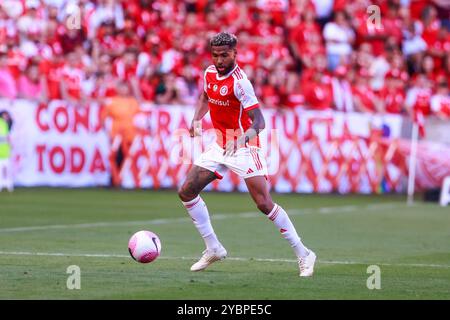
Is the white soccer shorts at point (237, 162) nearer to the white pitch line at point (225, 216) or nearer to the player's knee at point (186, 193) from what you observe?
the player's knee at point (186, 193)

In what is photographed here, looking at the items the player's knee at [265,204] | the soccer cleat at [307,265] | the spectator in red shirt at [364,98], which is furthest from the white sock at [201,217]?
the spectator in red shirt at [364,98]

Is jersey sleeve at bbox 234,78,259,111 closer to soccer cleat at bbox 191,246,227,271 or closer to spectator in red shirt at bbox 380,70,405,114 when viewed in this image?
soccer cleat at bbox 191,246,227,271

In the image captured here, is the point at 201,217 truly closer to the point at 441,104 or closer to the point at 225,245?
the point at 225,245

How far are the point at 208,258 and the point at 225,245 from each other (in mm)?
2921

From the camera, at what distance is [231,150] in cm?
1186

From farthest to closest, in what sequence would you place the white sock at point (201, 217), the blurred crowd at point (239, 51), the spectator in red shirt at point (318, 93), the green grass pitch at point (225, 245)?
the spectator in red shirt at point (318, 93) < the blurred crowd at point (239, 51) < the white sock at point (201, 217) < the green grass pitch at point (225, 245)

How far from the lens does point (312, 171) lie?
27.0 meters

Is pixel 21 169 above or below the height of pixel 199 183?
below

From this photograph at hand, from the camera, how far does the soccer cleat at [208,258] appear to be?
1208 centimetres

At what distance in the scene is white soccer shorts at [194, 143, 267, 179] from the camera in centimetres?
1194

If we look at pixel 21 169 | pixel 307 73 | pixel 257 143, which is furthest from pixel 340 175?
pixel 257 143

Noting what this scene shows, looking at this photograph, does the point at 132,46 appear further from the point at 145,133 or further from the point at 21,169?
the point at 21,169

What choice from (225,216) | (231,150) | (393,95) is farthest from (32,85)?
(231,150)
